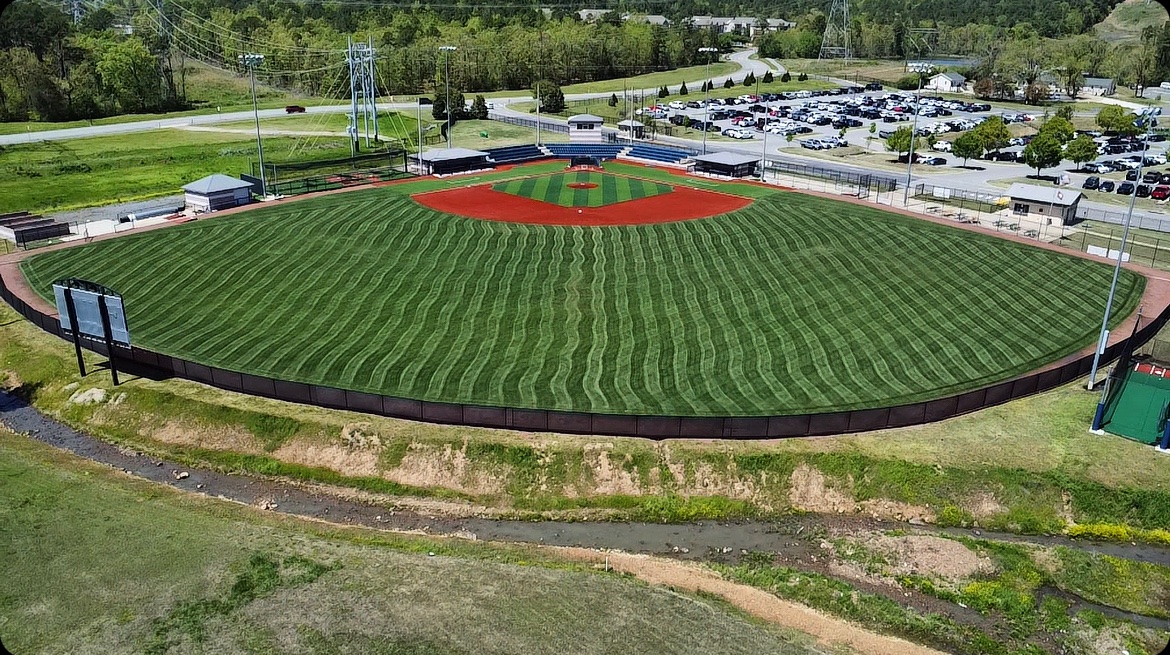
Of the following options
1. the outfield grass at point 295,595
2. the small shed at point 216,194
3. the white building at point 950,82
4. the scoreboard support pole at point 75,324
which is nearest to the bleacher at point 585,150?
the small shed at point 216,194

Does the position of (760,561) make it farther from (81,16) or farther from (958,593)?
(81,16)

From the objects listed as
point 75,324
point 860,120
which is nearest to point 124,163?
point 75,324

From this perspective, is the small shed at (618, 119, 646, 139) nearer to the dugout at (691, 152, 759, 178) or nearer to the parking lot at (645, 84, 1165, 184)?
the parking lot at (645, 84, 1165, 184)

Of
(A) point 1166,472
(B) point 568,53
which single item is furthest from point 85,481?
(B) point 568,53

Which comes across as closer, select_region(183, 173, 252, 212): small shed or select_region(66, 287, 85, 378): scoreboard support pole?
select_region(66, 287, 85, 378): scoreboard support pole

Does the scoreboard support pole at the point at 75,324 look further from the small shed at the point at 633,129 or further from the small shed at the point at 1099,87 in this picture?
the small shed at the point at 1099,87

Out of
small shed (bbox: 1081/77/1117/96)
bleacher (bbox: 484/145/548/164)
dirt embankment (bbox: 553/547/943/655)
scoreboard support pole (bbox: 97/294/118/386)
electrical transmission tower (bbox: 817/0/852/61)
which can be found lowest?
dirt embankment (bbox: 553/547/943/655)

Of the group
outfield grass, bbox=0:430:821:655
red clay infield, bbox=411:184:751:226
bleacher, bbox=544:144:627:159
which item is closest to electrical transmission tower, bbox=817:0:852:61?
bleacher, bbox=544:144:627:159

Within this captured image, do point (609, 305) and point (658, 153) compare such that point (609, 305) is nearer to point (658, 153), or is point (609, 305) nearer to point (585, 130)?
point (658, 153)
